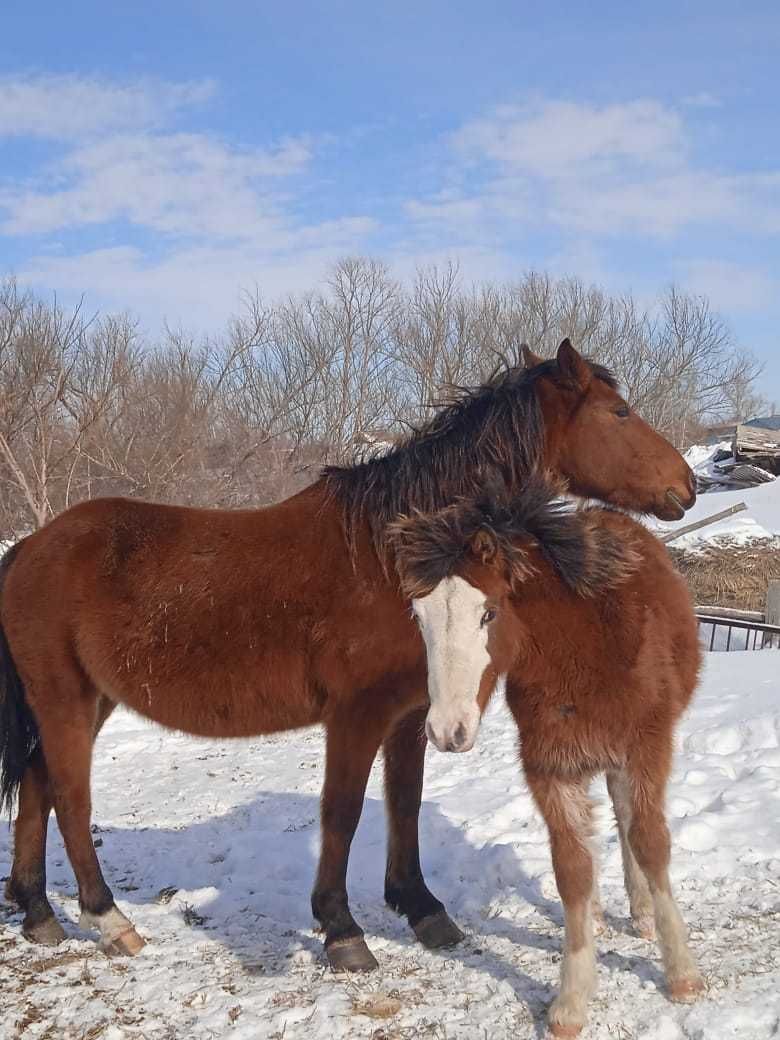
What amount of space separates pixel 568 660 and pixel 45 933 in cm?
270

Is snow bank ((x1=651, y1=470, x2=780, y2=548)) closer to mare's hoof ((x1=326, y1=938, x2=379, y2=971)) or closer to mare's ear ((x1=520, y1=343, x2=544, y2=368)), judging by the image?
mare's ear ((x1=520, y1=343, x2=544, y2=368))

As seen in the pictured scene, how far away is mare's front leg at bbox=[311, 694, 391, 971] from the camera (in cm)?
342

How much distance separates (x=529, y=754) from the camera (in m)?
3.13

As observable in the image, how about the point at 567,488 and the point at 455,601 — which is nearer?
the point at 455,601

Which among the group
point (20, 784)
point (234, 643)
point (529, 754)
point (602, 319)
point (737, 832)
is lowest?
point (737, 832)

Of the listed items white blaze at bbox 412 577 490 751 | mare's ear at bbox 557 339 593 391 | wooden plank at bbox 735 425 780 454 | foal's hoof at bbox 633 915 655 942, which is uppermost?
wooden plank at bbox 735 425 780 454

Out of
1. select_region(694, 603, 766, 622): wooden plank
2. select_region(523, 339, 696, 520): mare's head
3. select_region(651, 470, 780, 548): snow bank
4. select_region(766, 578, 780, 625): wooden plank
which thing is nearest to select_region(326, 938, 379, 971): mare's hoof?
select_region(523, 339, 696, 520): mare's head

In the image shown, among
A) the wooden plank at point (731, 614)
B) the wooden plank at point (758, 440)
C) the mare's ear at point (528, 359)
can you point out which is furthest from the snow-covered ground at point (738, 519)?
the mare's ear at point (528, 359)

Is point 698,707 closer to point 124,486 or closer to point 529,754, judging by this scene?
point 529,754

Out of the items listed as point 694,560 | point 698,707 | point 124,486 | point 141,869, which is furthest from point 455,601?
point 124,486

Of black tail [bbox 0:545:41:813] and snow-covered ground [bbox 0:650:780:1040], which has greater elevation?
black tail [bbox 0:545:41:813]

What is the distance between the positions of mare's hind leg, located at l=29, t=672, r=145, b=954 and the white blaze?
1.90m

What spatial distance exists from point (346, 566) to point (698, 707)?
402cm

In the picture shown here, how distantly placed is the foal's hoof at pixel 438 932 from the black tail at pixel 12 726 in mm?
1988
